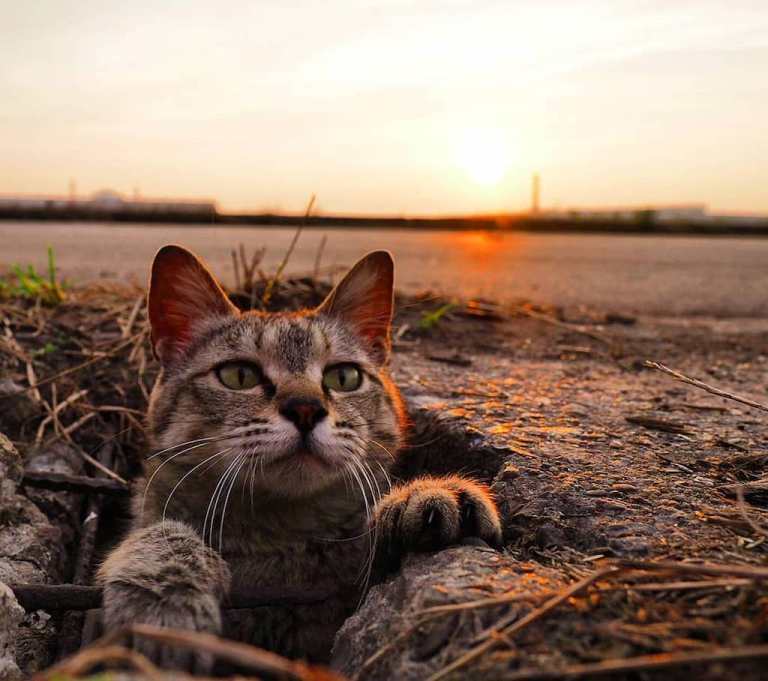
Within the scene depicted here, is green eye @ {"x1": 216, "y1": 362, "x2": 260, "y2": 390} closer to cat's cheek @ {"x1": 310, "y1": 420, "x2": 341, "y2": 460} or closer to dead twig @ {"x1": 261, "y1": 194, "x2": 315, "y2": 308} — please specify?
cat's cheek @ {"x1": 310, "y1": 420, "x2": 341, "y2": 460}

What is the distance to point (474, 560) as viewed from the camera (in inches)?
72.6

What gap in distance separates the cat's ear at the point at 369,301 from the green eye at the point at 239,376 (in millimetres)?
607

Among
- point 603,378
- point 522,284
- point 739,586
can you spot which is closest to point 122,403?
point 603,378

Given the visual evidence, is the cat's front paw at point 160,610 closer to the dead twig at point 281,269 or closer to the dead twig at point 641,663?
the dead twig at point 641,663

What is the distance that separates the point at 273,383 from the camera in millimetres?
2680

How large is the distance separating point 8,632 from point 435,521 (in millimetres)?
1208

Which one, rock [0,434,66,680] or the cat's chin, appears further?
the cat's chin

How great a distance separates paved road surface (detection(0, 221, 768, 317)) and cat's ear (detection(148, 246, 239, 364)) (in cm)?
366

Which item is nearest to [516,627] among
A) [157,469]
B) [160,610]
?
[160,610]

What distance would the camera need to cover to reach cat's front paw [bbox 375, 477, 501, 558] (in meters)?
2.04

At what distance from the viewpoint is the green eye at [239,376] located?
107 inches

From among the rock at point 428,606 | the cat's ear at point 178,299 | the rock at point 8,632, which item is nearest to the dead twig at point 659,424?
the rock at point 428,606

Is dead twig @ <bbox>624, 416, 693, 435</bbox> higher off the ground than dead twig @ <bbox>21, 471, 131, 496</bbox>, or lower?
higher

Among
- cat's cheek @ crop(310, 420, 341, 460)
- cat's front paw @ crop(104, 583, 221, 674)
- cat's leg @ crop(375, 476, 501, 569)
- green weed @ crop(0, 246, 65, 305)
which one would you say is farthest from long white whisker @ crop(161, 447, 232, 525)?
green weed @ crop(0, 246, 65, 305)
